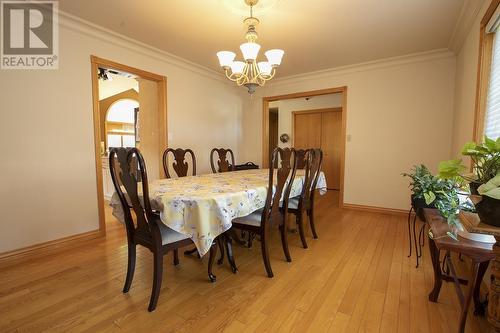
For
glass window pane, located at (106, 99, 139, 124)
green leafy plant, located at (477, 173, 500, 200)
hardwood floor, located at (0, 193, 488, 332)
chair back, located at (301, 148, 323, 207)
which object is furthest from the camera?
glass window pane, located at (106, 99, 139, 124)

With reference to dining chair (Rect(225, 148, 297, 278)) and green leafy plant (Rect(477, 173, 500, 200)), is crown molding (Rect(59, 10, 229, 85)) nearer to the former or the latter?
dining chair (Rect(225, 148, 297, 278))

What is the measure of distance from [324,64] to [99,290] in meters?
3.92

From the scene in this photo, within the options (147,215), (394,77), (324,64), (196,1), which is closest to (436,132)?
(394,77)

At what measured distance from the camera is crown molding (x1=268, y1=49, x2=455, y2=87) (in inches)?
128

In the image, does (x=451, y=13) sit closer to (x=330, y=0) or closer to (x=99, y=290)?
(x=330, y=0)

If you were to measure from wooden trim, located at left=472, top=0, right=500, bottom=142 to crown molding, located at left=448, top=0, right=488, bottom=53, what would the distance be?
0.70ft

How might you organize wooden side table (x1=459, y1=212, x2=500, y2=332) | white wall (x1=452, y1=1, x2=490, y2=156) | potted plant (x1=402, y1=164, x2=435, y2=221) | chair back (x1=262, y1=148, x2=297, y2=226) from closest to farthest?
wooden side table (x1=459, y1=212, x2=500, y2=332)
potted plant (x1=402, y1=164, x2=435, y2=221)
chair back (x1=262, y1=148, x2=297, y2=226)
white wall (x1=452, y1=1, x2=490, y2=156)

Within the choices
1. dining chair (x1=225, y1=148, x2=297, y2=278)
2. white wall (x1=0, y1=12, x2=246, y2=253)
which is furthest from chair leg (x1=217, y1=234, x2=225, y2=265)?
white wall (x1=0, y1=12, x2=246, y2=253)

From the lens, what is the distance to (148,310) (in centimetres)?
149

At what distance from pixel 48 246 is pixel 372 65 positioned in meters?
4.69

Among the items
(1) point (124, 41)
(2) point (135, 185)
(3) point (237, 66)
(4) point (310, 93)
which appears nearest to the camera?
(2) point (135, 185)

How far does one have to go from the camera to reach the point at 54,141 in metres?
2.37

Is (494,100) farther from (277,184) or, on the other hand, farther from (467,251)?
(277,184)

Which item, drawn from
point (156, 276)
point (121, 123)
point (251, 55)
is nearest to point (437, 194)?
point (251, 55)
